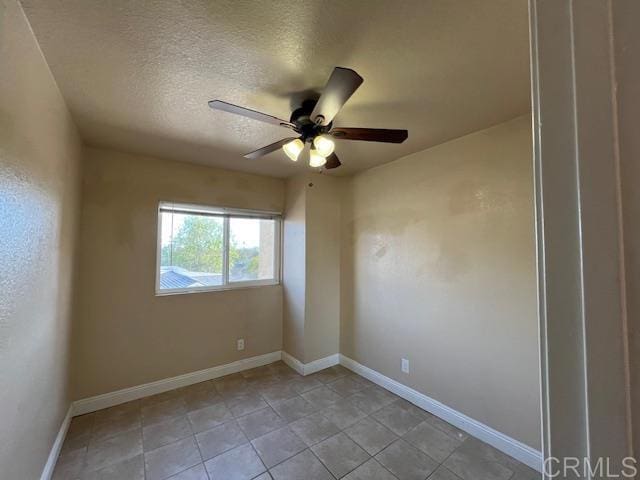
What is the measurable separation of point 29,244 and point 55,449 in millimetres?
1520

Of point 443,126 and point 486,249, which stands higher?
point 443,126

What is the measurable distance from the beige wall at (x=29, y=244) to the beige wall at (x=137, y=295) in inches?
21.1

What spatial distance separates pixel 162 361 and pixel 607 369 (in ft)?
10.9

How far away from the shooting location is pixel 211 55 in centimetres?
137

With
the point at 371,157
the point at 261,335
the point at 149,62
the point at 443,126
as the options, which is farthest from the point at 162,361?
the point at 443,126

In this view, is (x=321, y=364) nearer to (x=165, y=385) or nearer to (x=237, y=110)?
(x=165, y=385)

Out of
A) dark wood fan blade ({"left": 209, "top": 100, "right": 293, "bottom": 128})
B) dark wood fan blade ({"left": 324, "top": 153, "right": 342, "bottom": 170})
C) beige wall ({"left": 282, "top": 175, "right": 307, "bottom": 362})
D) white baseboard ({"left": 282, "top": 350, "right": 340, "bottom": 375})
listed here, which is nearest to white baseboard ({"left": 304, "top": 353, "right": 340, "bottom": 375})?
white baseboard ({"left": 282, "top": 350, "right": 340, "bottom": 375})

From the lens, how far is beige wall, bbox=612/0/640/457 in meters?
0.28

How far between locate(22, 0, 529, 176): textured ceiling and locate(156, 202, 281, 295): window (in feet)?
3.57

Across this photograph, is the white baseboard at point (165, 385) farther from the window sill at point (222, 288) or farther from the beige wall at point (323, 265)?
the window sill at point (222, 288)

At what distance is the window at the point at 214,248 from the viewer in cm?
289

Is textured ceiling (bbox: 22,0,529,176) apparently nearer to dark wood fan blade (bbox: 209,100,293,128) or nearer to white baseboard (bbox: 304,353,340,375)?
dark wood fan blade (bbox: 209,100,293,128)

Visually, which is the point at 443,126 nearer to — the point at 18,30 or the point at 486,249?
the point at 486,249

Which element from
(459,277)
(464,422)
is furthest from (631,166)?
(464,422)
